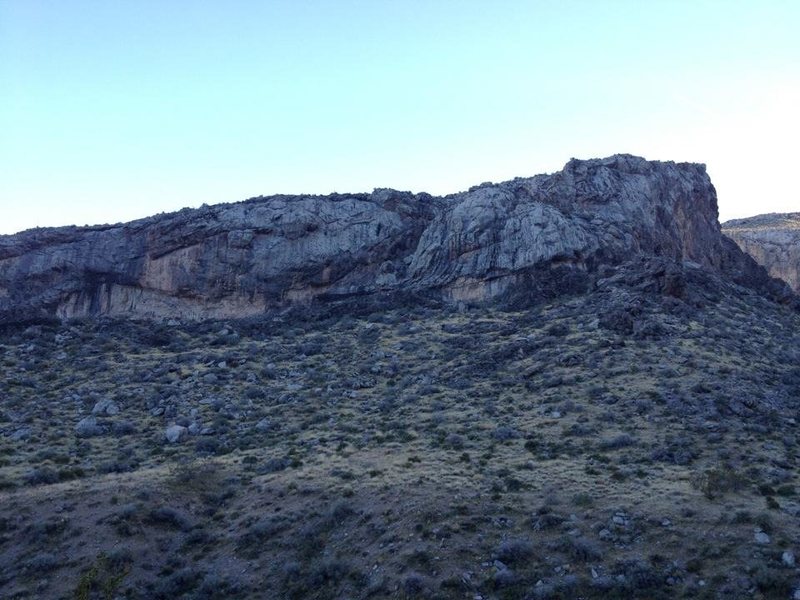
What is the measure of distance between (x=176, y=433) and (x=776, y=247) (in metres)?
76.4

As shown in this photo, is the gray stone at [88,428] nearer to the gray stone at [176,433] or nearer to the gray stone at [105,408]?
the gray stone at [105,408]

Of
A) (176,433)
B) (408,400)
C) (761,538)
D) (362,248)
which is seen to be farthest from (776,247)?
(176,433)

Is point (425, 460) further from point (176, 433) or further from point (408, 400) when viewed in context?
point (176, 433)

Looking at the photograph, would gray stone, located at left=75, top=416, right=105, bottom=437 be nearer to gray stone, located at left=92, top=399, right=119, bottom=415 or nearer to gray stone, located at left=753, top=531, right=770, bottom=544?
gray stone, located at left=92, top=399, right=119, bottom=415

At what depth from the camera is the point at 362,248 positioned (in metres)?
60.5

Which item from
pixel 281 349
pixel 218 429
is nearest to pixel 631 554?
pixel 218 429

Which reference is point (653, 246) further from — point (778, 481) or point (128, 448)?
point (128, 448)

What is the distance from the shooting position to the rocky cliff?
276 ft

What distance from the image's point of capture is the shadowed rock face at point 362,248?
5572 cm

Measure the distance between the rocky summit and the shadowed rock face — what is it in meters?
0.23

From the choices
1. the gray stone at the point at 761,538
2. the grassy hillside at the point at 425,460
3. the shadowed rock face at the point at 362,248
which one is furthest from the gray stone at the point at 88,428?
the gray stone at the point at 761,538

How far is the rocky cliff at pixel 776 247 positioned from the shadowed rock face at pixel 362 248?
77.1ft

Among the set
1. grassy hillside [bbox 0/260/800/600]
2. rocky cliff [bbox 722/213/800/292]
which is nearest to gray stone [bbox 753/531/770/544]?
grassy hillside [bbox 0/260/800/600]

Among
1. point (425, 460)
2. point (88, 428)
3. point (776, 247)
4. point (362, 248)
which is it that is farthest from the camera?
point (776, 247)
